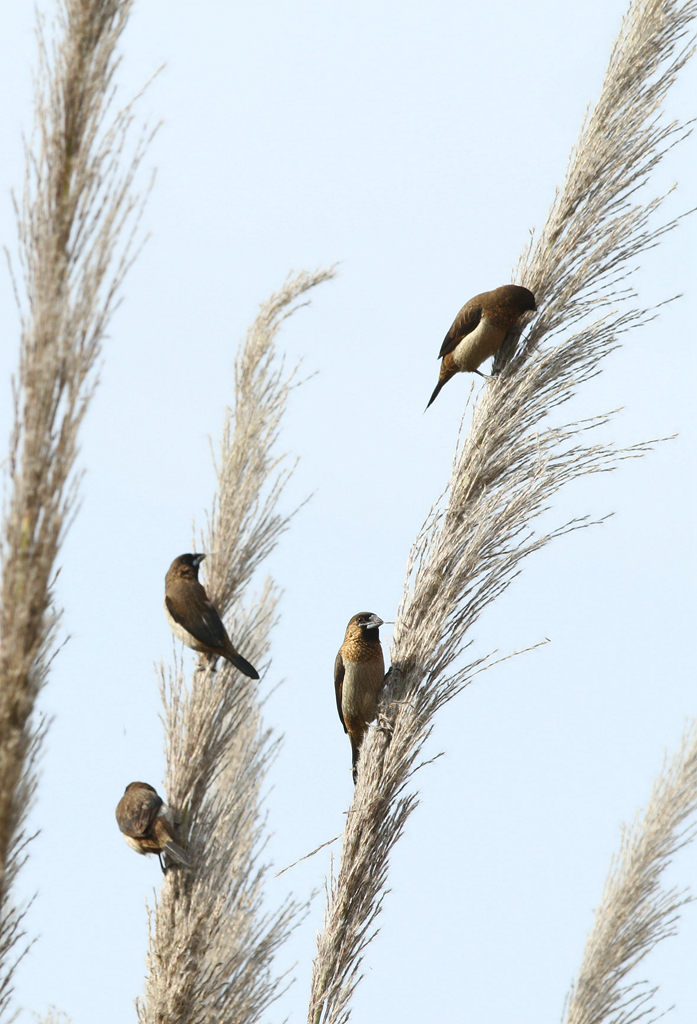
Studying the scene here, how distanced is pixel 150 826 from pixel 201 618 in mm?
655

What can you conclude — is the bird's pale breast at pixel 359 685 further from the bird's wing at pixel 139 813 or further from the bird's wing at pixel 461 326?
the bird's wing at pixel 461 326

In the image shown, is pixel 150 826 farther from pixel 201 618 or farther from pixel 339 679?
pixel 339 679

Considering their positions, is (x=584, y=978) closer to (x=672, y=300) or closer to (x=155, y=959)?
(x=155, y=959)

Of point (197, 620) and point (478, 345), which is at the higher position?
point (478, 345)

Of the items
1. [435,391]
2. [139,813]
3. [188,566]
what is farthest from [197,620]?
[435,391]

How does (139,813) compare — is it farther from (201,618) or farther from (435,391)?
(435,391)

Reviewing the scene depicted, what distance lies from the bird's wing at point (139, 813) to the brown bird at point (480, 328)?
1.64 m

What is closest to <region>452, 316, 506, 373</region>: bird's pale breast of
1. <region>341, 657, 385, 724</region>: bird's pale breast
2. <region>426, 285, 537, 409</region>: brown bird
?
<region>426, 285, 537, 409</region>: brown bird

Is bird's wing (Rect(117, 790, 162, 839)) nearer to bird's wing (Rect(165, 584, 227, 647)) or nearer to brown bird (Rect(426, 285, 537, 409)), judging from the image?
bird's wing (Rect(165, 584, 227, 647))

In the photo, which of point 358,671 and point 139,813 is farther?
point 358,671

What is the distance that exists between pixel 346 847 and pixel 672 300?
1650 mm

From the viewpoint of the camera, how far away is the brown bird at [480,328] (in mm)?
3232

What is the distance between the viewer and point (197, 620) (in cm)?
377

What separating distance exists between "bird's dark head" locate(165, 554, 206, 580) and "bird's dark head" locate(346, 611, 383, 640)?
0.64m
